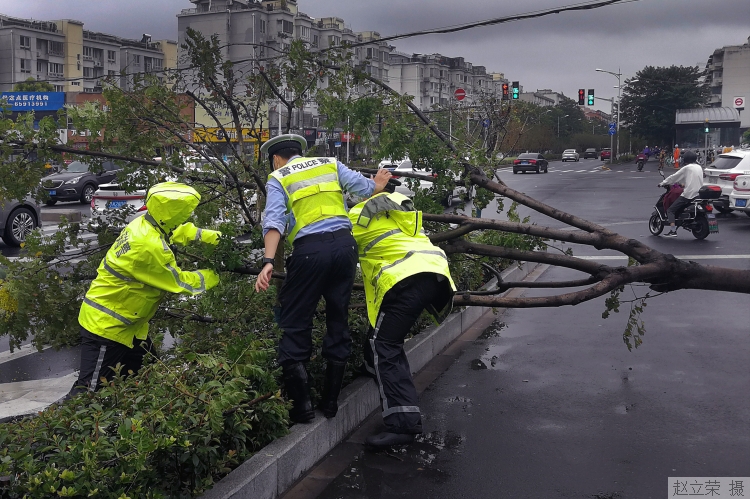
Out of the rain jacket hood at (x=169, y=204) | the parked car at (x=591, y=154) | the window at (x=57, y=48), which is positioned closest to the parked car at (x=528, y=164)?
the rain jacket hood at (x=169, y=204)

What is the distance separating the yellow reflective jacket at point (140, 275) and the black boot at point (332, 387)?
96 centimetres

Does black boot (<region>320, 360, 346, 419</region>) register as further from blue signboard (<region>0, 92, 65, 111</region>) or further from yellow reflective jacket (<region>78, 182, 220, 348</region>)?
blue signboard (<region>0, 92, 65, 111</region>)

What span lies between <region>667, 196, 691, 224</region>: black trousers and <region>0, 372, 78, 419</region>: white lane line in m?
12.0

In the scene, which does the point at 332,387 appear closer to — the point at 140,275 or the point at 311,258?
the point at 311,258

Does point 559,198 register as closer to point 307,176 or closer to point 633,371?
point 633,371

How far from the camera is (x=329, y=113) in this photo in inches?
267

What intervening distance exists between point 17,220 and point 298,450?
13.2 meters

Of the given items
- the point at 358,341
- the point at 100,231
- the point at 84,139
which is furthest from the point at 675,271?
the point at 84,139

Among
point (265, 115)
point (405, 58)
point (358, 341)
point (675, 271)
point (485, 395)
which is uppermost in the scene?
point (405, 58)

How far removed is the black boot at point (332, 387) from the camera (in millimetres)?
5035

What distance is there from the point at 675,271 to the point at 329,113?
3112mm

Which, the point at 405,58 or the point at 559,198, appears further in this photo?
the point at 405,58

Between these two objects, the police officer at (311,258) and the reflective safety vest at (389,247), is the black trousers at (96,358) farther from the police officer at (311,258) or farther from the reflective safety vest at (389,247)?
the reflective safety vest at (389,247)

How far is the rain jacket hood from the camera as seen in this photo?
483 centimetres
